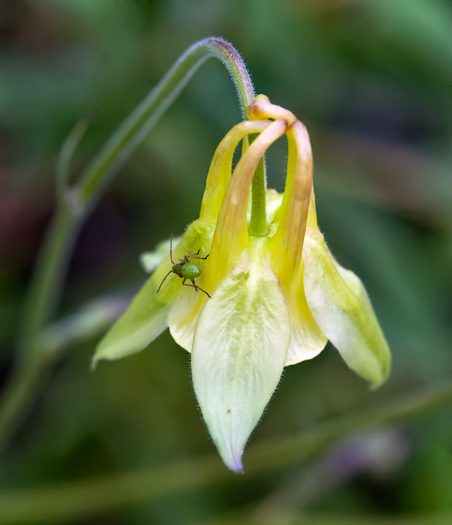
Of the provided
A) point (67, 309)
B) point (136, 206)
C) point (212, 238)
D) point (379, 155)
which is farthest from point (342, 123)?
point (212, 238)

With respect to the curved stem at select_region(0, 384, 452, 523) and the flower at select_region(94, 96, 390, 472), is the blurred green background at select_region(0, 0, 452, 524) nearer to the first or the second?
the curved stem at select_region(0, 384, 452, 523)

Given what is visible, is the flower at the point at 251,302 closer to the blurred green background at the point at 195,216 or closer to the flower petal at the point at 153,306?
the flower petal at the point at 153,306

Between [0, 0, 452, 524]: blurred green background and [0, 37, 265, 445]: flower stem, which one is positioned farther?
[0, 0, 452, 524]: blurred green background

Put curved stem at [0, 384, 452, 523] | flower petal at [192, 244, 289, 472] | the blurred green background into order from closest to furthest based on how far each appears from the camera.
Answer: flower petal at [192, 244, 289, 472] → curved stem at [0, 384, 452, 523] → the blurred green background

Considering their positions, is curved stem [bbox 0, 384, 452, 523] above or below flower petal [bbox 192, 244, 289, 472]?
below

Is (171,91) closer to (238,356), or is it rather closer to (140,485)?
(238,356)

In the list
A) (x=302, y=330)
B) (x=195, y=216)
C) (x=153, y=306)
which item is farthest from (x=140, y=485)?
(x=302, y=330)

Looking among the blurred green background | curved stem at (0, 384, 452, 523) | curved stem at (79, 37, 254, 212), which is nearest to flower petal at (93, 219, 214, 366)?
curved stem at (79, 37, 254, 212)

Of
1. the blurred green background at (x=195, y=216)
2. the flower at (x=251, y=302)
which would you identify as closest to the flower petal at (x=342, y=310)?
the flower at (x=251, y=302)
